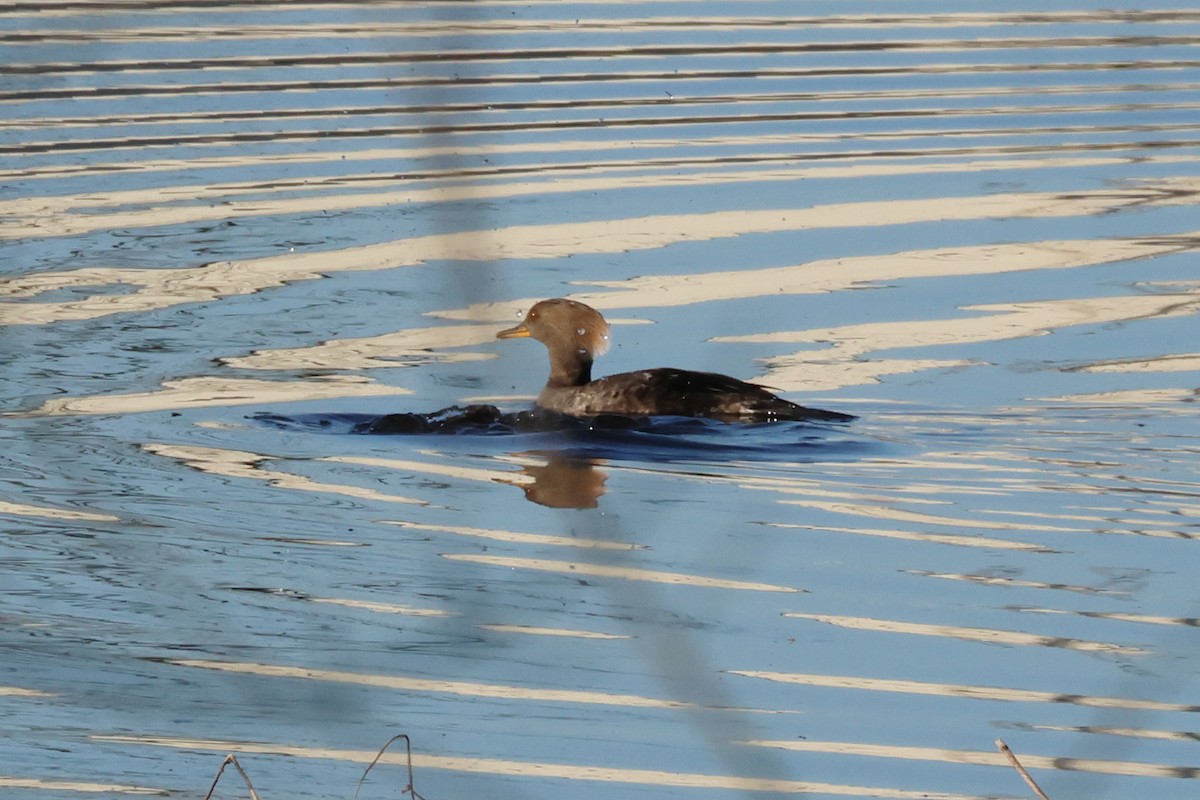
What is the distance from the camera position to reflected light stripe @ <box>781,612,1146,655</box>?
20.5 feet

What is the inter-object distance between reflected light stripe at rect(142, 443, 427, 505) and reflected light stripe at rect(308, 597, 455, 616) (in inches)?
58.7

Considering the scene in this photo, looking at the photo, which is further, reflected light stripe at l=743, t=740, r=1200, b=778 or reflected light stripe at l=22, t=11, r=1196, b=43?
reflected light stripe at l=22, t=11, r=1196, b=43

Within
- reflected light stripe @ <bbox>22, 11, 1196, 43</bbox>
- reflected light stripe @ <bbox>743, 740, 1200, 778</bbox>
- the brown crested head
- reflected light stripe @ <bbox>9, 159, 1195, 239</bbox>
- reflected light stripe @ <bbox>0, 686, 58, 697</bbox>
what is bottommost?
reflected light stripe @ <bbox>0, 686, 58, 697</bbox>

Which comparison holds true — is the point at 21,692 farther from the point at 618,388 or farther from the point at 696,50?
the point at 696,50

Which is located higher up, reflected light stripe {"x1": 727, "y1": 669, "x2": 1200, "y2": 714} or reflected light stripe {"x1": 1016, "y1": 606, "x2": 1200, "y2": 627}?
reflected light stripe {"x1": 1016, "y1": 606, "x2": 1200, "y2": 627}

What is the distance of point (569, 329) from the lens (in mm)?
10695

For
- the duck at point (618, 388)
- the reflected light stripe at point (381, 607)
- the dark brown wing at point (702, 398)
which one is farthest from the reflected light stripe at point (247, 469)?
the dark brown wing at point (702, 398)

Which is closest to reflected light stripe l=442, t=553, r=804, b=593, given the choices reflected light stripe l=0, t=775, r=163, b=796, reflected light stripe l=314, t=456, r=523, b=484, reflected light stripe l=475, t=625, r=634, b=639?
reflected light stripe l=475, t=625, r=634, b=639

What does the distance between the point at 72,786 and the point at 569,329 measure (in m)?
5.72

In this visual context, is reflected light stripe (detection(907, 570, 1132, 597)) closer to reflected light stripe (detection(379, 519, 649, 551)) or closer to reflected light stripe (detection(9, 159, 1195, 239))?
reflected light stripe (detection(379, 519, 649, 551))

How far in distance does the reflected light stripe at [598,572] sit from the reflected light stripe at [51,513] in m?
1.48

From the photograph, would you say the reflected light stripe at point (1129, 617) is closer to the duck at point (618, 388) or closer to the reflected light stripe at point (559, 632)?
the reflected light stripe at point (559, 632)

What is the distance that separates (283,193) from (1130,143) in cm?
688

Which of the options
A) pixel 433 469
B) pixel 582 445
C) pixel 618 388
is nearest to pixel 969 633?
pixel 433 469
